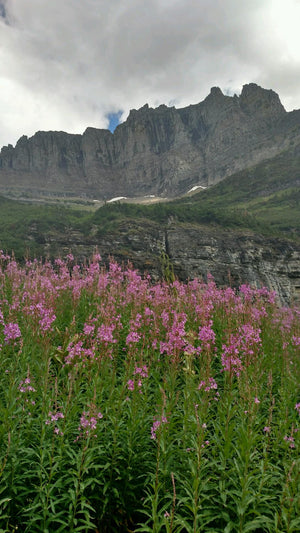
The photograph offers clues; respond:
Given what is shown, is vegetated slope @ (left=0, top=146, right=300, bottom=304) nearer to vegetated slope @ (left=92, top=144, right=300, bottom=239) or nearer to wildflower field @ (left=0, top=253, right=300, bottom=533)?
vegetated slope @ (left=92, top=144, right=300, bottom=239)

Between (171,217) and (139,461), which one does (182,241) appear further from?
(139,461)

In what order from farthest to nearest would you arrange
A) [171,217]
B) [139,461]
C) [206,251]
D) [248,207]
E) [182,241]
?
[248,207] → [171,217] → [182,241] → [206,251] → [139,461]

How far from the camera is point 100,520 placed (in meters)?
3.76

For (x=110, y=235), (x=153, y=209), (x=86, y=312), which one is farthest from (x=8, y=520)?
(x=153, y=209)

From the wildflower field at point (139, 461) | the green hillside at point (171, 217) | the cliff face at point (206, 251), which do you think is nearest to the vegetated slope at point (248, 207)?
the green hillside at point (171, 217)

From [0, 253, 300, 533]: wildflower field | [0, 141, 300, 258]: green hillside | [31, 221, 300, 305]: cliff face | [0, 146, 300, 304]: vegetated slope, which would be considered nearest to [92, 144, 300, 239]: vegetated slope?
[0, 141, 300, 258]: green hillside

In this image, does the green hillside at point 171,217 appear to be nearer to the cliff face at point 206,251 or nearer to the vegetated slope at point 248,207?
the vegetated slope at point 248,207

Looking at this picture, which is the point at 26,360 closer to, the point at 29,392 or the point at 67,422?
the point at 29,392

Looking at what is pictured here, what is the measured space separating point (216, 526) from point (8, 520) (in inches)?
94.2

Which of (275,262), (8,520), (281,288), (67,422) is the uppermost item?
(67,422)

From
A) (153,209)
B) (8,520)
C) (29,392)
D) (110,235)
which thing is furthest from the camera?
(153,209)

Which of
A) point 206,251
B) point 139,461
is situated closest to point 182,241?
point 206,251

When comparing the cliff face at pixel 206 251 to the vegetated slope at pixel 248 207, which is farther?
the vegetated slope at pixel 248 207

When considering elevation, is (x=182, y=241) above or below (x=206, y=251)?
above
